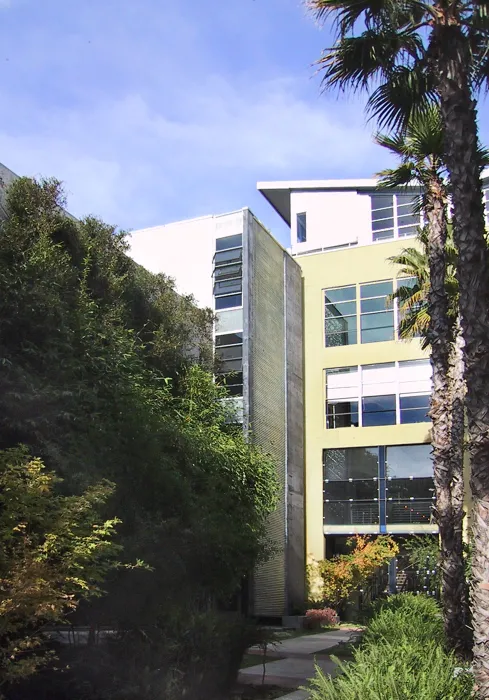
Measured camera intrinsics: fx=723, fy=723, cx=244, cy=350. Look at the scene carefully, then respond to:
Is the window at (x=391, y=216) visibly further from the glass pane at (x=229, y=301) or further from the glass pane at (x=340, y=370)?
the glass pane at (x=229, y=301)

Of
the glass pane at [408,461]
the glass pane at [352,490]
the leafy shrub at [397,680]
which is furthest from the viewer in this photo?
the glass pane at [352,490]

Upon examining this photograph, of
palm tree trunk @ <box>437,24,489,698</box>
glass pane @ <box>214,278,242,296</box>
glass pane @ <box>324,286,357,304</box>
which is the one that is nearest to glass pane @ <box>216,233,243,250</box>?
glass pane @ <box>214,278,242,296</box>

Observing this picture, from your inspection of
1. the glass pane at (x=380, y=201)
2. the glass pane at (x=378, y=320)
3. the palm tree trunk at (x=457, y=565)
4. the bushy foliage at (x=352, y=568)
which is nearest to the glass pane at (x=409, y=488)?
the bushy foliage at (x=352, y=568)

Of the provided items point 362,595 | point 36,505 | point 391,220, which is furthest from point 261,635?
point 391,220

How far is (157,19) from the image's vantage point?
9.59 metres

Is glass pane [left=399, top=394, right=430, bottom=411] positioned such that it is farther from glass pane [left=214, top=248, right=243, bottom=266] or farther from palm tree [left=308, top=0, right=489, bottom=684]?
palm tree [left=308, top=0, right=489, bottom=684]

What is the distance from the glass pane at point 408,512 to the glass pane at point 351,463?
134 centimetres

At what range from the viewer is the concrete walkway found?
12.4 meters

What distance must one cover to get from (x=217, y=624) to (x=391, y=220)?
25.7 m

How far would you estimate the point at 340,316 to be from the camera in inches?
1156

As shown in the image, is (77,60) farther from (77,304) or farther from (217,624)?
(217,624)

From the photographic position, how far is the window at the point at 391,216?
32.2m

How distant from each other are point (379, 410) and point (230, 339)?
689 centimetres

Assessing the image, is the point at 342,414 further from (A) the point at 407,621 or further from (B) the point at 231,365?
(A) the point at 407,621
